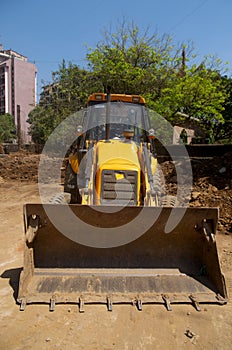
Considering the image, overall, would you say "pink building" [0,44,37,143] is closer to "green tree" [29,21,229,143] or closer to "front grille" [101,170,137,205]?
"green tree" [29,21,229,143]

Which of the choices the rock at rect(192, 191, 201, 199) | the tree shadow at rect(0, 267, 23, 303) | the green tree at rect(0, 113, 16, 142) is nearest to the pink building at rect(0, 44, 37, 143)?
the green tree at rect(0, 113, 16, 142)

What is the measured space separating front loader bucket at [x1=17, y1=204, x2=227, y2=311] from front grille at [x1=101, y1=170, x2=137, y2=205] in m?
0.57

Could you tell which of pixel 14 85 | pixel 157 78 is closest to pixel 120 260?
pixel 157 78

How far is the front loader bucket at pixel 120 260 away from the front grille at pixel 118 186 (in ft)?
1.86

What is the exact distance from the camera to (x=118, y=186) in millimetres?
4121

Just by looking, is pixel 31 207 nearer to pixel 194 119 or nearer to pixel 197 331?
pixel 197 331

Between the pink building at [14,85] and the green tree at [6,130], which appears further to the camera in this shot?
the pink building at [14,85]

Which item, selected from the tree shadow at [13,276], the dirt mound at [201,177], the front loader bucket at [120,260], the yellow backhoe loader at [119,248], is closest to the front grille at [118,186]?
the yellow backhoe loader at [119,248]

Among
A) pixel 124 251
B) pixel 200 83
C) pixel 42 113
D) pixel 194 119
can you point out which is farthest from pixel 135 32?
pixel 124 251

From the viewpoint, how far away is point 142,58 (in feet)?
41.7

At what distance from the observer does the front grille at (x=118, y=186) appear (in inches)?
162

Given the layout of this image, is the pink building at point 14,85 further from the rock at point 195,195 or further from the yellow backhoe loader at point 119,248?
the yellow backhoe loader at point 119,248

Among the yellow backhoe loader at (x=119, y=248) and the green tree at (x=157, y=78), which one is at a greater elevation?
the green tree at (x=157, y=78)

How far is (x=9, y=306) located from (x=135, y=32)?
499 inches
